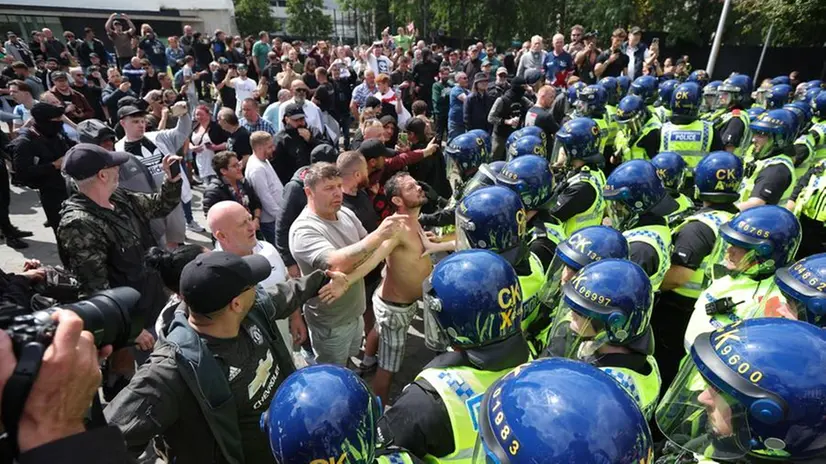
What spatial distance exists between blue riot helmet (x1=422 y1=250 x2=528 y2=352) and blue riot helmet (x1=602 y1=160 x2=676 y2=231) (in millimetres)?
2010

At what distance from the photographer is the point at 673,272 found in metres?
3.55

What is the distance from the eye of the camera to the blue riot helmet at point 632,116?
723cm

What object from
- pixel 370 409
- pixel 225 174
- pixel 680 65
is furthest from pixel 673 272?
pixel 680 65

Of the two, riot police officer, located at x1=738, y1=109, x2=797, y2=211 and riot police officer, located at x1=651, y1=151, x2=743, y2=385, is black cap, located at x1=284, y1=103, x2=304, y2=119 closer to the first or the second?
riot police officer, located at x1=651, y1=151, x2=743, y2=385

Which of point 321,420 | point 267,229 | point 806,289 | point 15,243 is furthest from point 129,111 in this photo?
point 806,289

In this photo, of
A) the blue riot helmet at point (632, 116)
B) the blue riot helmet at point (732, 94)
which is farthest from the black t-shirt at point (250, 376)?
the blue riot helmet at point (732, 94)

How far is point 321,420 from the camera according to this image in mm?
1573

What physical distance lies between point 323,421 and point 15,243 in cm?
771

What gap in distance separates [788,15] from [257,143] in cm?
1851

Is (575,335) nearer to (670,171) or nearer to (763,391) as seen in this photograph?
(763,391)

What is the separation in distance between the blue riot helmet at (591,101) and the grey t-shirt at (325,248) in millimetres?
5176

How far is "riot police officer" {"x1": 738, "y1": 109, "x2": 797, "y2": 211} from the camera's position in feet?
15.9

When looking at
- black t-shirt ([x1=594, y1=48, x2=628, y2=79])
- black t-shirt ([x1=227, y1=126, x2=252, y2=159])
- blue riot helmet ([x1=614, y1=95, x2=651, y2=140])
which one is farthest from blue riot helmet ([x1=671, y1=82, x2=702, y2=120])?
black t-shirt ([x1=594, y1=48, x2=628, y2=79])

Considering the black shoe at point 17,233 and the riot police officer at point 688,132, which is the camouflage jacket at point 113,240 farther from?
the riot police officer at point 688,132
